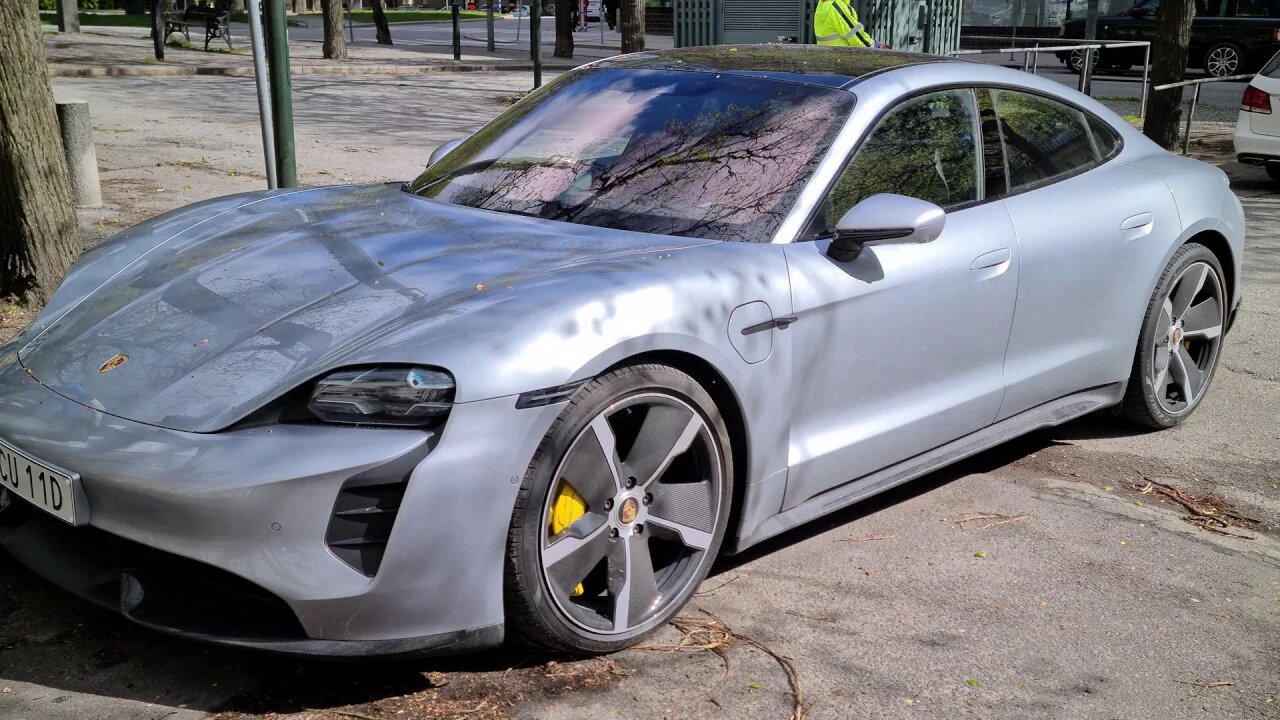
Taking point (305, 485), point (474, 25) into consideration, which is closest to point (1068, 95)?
point (305, 485)

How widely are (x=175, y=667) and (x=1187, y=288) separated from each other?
411cm

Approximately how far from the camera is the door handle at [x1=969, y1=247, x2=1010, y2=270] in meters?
4.11

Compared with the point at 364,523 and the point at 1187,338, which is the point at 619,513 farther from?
the point at 1187,338

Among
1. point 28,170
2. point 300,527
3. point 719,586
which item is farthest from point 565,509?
point 28,170

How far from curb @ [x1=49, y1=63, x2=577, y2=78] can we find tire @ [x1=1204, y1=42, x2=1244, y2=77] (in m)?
13.1

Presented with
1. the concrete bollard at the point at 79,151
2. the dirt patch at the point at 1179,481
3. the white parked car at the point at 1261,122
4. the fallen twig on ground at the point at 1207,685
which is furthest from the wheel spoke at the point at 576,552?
the white parked car at the point at 1261,122

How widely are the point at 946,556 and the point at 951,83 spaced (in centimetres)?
162

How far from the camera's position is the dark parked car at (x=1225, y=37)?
2480 centimetres

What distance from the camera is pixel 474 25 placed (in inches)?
1816

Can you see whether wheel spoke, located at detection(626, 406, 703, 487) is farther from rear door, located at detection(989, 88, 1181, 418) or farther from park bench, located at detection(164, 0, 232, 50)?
park bench, located at detection(164, 0, 232, 50)

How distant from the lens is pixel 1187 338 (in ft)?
17.3

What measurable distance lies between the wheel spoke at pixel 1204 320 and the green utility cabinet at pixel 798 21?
14.1 metres

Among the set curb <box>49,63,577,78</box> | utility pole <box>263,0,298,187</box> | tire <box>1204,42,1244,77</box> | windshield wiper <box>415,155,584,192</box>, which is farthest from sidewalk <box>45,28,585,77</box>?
windshield wiper <box>415,155,584,192</box>

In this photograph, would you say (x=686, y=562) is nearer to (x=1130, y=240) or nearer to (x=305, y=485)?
(x=305, y=485)
